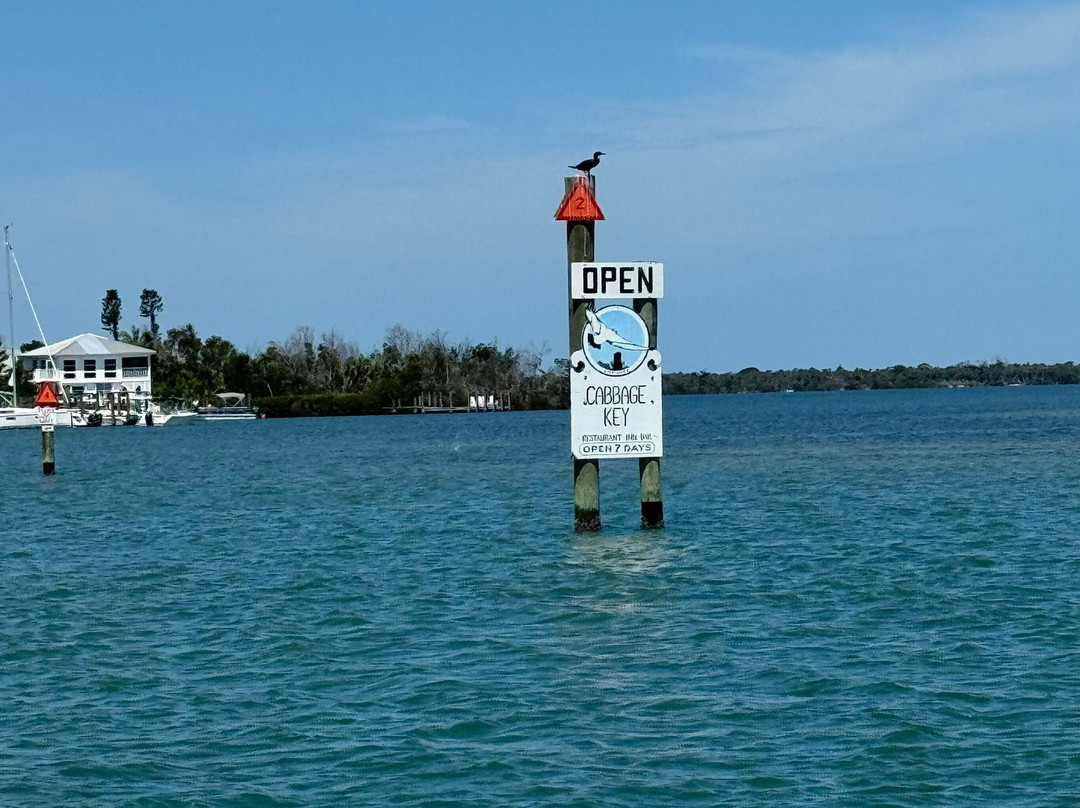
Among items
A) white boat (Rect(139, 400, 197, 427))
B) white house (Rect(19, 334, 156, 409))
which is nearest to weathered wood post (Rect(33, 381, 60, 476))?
white boat (Rect(139, 400, 197, 427))

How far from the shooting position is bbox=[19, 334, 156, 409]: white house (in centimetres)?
13825

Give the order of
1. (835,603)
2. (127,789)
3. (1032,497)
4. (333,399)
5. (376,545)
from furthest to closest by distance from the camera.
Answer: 1. (333,399)
2. (1032,497)
3. (376,545)
4. (835,603)
5. (127,789)

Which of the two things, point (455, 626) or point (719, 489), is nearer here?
point (455, 626)

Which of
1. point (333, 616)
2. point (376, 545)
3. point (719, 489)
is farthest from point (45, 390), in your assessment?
point (333, 616)

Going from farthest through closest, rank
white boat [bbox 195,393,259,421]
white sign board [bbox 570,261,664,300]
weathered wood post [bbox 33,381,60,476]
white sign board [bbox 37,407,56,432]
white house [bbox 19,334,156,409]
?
white boat [bbox 195,393,259,421]
white house [bbox 19,334,156,409]
white sign board [bbox 37,407,56,432]
weathered wood post [bbox 33,381,60,476]
white sign board [bbox 570,261,664,300]

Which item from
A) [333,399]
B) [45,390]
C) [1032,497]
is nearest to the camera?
[1032,497]

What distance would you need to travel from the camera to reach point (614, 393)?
21875mm

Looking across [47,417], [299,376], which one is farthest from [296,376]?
[47,417]

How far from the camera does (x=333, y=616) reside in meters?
16.2

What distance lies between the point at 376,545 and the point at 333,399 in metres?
144

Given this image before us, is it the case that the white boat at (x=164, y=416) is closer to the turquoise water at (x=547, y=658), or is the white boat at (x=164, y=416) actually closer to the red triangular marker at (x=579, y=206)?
the turquoise water at (x=547, y=658)

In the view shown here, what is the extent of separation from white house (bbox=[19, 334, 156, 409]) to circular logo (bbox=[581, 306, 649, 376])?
395 ft

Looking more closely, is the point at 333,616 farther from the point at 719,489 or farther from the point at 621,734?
the point at 719,489

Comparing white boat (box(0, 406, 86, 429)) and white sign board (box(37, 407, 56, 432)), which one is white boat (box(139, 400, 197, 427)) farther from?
white sign board (box(37, 407, 56, 432))
